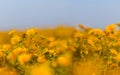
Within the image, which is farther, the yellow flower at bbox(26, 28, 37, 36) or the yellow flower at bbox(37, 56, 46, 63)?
the yellow flower at bbox(26, 28, 37, 36)

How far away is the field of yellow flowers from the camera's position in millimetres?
5562

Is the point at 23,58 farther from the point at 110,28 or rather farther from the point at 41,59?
the point at 110,28

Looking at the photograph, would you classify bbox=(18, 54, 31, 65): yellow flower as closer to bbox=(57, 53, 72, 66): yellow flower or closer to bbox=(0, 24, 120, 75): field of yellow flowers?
bbox=(0, 24, 120, 75): field of yellow flowers

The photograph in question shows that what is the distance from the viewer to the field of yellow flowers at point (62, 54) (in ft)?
18.2

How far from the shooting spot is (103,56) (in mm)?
6223

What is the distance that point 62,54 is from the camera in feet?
19.3

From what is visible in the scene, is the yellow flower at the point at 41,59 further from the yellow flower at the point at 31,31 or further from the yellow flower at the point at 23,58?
the yellow flower at the point at 31,31

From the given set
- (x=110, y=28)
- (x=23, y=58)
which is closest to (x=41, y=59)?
(x=23, y=58)

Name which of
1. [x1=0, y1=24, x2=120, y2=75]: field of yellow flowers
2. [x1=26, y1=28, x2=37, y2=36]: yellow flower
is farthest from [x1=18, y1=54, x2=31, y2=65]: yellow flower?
[x1=26, y1=28, x2=37, y2=36]: yellow flower

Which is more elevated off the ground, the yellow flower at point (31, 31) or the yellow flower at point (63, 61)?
the yellow flower at point (31, 31)

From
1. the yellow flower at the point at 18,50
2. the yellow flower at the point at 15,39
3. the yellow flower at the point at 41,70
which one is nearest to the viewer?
the yellow flower at the point at 41,70

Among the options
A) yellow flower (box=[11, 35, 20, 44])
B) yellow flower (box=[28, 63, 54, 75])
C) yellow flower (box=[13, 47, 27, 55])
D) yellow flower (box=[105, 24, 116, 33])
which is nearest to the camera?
yellow flower (box=[28, 63, 54, 75])

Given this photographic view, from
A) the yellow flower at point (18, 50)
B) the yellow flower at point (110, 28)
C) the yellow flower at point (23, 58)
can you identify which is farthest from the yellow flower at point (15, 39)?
the yellow flower at point (110, 28)

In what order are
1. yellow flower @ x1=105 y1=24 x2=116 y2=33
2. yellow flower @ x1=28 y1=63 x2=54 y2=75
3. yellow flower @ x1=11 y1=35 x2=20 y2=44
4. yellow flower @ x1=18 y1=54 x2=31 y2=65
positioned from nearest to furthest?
1. yellow flower @ x1=28 y1=63 x2=54 y2=75
2. yellow flower @ x1=18 y1=54 x2=31 y2=65
3. yellow flower @ x1=11 y1=35 x2=20 y2=44
4. yellow flower @ x1=105 y1=24 x2=116 y2=33
